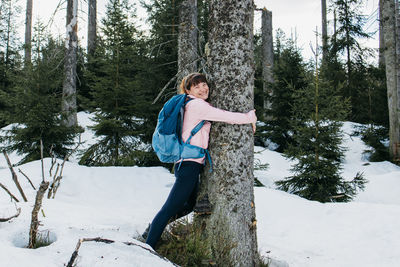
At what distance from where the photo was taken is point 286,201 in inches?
233

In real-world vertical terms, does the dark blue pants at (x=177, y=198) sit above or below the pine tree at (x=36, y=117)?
below

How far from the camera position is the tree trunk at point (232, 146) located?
2959 millimetres

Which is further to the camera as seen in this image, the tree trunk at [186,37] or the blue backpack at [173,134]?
the tree trunk at [186,37]

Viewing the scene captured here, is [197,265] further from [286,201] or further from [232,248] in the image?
[286,201]

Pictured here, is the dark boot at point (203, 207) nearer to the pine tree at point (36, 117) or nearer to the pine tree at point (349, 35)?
the pine tree at point (36, 117)

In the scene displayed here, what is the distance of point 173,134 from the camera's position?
9.74ft

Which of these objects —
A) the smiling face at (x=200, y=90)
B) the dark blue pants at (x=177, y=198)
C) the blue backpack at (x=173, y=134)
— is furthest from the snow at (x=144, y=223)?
the smiling face at (x=200, y=90)

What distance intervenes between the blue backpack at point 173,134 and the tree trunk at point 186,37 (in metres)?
4.60

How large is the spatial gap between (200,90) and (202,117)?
0.36 m

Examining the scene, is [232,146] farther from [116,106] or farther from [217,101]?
[116,106]

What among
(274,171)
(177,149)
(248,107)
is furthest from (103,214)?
(274,171)

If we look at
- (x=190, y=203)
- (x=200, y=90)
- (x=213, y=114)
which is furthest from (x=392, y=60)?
(x=190, y=203)

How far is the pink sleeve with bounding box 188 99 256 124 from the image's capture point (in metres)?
2.89

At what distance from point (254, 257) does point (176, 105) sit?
179cm
